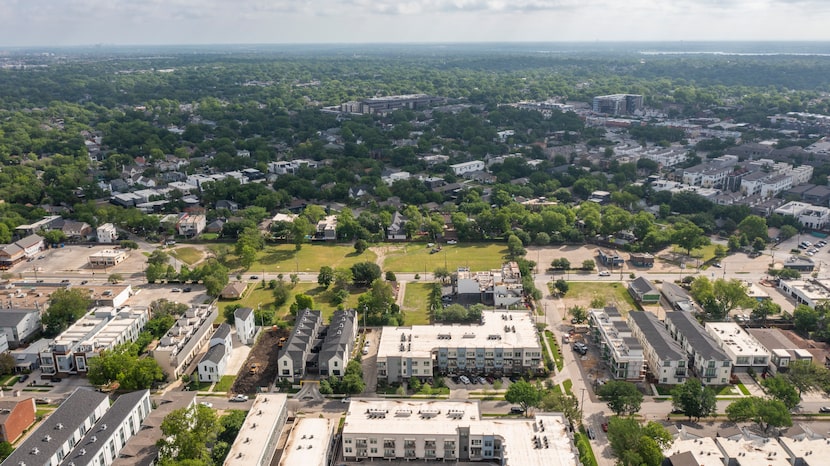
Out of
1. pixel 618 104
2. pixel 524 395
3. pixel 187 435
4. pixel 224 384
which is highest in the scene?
pixel 618 104

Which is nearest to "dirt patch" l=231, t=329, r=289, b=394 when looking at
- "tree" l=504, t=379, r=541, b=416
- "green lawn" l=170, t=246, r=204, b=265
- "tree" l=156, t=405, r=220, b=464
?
"tree" l=156, t=405, r=220, b=464

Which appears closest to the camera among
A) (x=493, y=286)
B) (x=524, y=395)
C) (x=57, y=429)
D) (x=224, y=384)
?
(x=57, y=429)

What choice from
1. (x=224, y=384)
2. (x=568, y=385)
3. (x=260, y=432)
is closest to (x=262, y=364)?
(x=224, y=384)

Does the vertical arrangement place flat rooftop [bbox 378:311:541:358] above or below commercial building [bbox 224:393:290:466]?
above

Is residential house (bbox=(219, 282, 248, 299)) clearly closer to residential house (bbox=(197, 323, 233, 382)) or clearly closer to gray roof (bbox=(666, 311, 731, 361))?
residential house (bbox=(197, 323, 233, 382))

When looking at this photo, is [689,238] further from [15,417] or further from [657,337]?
[15,417]

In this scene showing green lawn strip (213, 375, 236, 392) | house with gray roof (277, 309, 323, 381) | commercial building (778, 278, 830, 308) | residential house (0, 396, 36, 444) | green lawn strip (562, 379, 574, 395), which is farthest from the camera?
commercial building (778, 278, 830, 308)

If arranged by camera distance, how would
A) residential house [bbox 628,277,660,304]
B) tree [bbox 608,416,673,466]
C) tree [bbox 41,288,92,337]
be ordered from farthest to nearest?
residential house [bbox 628,277,660,304]
tree [bbox 41,288,92,337]
tree [bbox 608,416,673,466]
